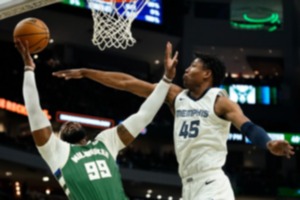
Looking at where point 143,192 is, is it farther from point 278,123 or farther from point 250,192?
point 278,123

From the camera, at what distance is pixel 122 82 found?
17.3 ft

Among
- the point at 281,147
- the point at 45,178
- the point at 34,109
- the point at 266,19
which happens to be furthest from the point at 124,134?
the point at 266,19

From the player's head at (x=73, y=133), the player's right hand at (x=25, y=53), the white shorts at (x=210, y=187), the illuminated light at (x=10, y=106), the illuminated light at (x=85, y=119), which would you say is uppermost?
the player's right hand at (x=25, y=53)

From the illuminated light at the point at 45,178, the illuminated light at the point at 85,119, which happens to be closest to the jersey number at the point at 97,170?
the illuminated light at the point at 45,178

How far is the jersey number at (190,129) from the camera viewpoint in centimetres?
477

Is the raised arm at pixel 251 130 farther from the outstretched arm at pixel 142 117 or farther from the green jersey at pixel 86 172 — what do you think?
the green jersey at pixel 86 172

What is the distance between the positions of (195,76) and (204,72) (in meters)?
0.09

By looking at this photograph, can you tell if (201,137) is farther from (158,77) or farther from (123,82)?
(158,77)

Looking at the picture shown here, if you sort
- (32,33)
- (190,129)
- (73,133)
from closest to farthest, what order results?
(73,133)
(190,129)
(32,33)

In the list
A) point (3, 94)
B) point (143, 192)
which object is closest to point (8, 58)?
point (3, 94)

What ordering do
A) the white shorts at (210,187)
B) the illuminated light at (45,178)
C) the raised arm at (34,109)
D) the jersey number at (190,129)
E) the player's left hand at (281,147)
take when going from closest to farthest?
the player's left hand at (281,147) → the raised arm at (34,109) → the white shorts at (210,187) → the jersey number at (190,129) → the illuminated light at (45,178)

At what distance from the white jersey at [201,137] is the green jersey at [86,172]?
645 millimetres

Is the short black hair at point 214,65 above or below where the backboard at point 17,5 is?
below

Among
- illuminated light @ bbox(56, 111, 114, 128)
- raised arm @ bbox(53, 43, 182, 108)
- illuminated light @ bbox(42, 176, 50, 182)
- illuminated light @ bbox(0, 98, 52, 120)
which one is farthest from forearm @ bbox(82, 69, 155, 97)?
illuminated light @ bbox(56, 111, 114, 128)
